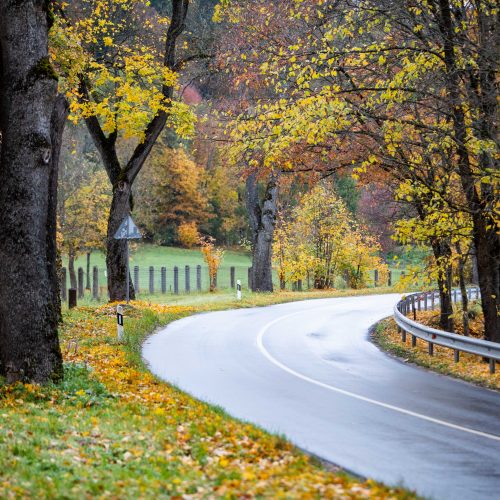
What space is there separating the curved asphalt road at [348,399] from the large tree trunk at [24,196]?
9.42 ft

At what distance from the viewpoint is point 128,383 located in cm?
1240

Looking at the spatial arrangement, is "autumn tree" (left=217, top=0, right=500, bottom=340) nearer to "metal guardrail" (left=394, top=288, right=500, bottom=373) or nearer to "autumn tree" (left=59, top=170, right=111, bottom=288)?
"metal guardrail" (left=394, top=288, right=500, bottom=373)

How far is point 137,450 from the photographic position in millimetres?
7992

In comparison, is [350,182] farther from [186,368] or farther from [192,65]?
[186,368]

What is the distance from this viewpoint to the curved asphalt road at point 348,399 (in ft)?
27.2

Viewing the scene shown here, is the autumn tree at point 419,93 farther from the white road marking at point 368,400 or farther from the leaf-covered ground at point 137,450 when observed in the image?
the leaf-covered ground at point 137,450

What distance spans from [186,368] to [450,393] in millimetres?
5276

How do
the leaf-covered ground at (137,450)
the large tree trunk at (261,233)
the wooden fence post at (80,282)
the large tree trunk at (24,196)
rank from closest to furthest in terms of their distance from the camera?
the leaf-covered ground at (137,450) < the large tree trunk at (24,196) < the large tree trunk at (261,233) < the wooden fence post at (80,282)

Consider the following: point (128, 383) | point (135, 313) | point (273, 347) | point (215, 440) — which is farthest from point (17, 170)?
point (135, 313)

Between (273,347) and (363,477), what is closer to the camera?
(363,477)

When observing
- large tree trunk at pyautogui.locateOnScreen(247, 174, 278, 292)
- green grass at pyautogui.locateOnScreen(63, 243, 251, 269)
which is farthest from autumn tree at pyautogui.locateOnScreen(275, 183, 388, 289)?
green grass at pyautogui.locateOnScreen(63, 243, 251, 269)

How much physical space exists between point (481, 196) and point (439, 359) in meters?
3.85

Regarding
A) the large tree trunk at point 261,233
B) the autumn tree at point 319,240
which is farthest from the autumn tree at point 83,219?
the autumn tree at point 319,240

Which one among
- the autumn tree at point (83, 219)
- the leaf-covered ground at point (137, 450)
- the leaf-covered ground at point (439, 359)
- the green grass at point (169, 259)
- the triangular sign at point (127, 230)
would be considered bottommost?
the leaf-covered ground at point (439, 359)
